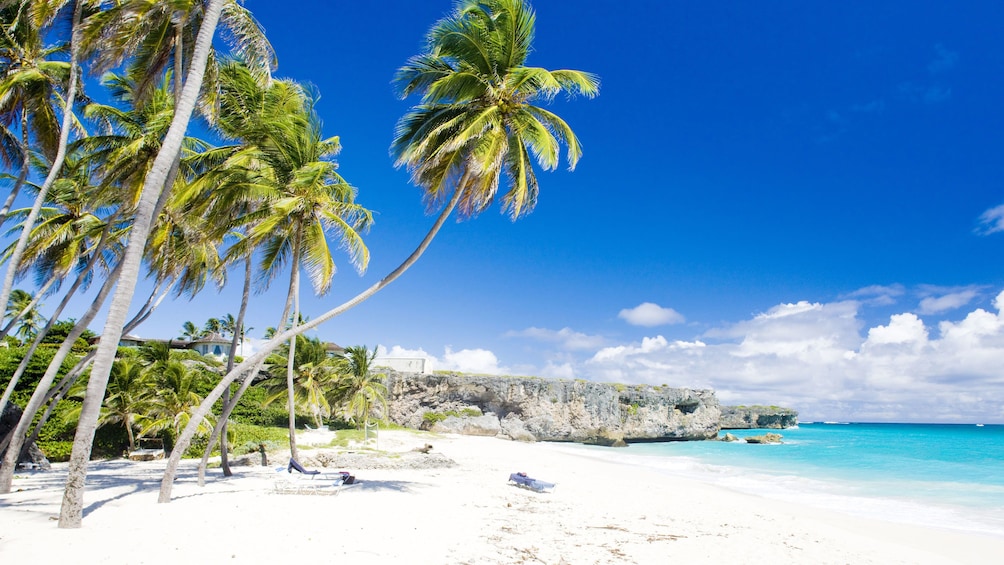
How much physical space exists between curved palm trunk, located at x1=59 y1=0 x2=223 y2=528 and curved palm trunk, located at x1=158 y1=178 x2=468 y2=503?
77.7 inches

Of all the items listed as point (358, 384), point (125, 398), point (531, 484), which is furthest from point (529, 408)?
point (531, 484)

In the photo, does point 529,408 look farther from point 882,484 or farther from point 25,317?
point 25,317

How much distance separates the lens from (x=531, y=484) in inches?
525

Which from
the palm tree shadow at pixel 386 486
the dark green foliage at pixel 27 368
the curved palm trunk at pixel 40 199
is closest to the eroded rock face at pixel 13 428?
the dark green foliage at pixel 27 368

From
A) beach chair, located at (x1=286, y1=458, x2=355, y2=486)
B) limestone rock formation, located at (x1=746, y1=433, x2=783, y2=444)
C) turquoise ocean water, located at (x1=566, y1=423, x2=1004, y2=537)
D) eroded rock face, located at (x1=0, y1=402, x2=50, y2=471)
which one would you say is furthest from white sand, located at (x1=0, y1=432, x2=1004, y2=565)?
limestone rock formation, located at (x1=746, y1=433, x2=783, y2=444)

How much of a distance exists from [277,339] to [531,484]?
294 inches

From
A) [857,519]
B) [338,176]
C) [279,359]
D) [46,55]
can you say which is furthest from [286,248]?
[857,519]

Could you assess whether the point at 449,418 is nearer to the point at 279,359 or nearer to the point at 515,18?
the point at 279,359

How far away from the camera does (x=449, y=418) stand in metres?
41.1

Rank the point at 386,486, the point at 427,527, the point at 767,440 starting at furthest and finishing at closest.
Answer: the point at 767,440
the point at 386,486
the point at 427,527

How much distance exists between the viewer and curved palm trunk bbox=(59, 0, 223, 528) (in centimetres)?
670

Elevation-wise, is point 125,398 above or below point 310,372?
below

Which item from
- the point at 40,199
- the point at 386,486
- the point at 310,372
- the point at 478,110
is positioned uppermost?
the point at 478,110

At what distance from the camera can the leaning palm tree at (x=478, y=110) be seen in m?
10.5
